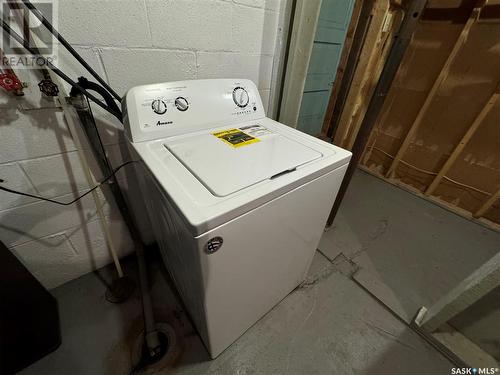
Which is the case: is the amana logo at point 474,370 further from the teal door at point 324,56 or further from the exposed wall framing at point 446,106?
the teal door at point 324,56

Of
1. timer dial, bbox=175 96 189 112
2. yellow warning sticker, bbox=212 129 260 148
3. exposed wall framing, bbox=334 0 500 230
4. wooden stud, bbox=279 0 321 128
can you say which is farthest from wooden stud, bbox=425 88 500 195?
timer dial, bbox=175 96 189 112

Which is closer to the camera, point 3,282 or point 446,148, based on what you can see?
point 3,282

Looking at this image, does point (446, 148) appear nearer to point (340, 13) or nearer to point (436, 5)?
point (436, 5)

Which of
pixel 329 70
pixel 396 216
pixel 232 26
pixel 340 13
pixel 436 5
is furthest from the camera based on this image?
pixel 396 216

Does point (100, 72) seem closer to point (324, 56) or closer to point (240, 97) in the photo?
point (240, 97)

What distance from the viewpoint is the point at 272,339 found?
3.49 ft

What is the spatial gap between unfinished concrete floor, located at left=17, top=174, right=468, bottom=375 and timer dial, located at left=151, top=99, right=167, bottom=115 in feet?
3.29

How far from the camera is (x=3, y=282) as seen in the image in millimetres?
805

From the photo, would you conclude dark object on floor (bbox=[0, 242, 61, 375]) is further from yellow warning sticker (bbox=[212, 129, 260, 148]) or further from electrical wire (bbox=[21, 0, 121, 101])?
yellow warning sticker (bbox=[212, 129, 260, 148])

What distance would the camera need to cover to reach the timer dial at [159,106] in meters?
0.79

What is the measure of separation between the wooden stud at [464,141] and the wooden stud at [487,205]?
36 centimetres

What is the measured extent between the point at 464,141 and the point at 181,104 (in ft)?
7.59

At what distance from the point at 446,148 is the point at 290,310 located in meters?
2.06

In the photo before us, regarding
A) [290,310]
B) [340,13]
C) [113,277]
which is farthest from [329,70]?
[113,277]
